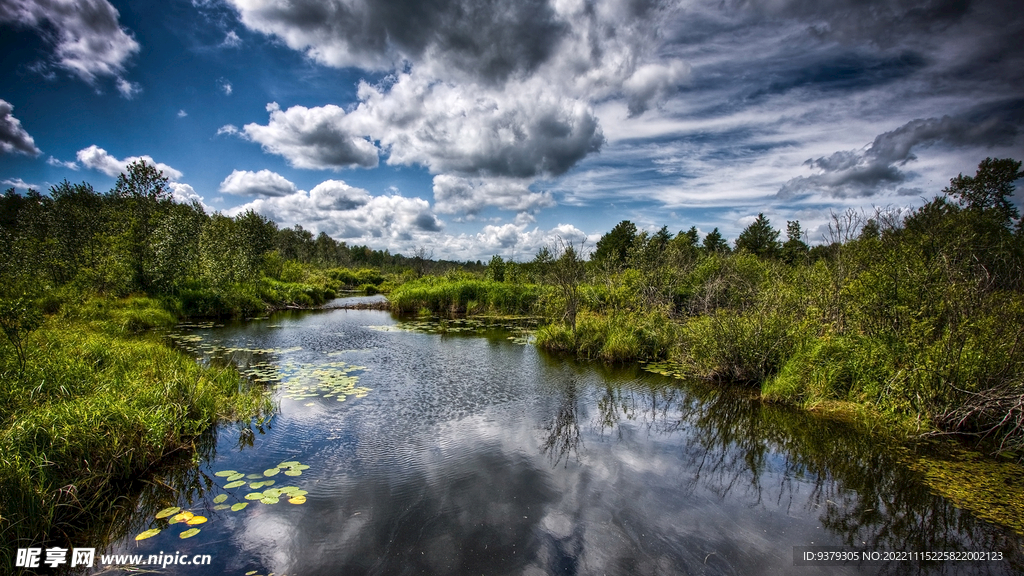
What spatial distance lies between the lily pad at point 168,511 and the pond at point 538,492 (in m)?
0.02

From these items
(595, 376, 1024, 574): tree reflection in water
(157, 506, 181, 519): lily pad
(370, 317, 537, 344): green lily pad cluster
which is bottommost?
(595, 376, 1024, 574): tree reflection in water

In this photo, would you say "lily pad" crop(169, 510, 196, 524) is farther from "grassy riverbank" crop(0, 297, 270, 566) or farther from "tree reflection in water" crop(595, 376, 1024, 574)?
"tree reflection in water" crop(595, 376, 1024, 574)

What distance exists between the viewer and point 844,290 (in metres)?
8.26

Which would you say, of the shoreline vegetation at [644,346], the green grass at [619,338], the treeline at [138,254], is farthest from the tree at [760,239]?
the treeline at [138,254]

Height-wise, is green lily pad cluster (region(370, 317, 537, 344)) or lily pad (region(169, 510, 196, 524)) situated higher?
green lily pad cluster (region(370, 317, 537, 344))

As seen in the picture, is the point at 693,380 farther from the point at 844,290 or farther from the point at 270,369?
the point at 270,369

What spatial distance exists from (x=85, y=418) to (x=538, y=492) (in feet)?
19.8

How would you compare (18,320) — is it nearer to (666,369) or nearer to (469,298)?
(666,369)

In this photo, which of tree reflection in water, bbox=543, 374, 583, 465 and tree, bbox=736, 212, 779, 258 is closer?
tree reflection in water, bbox=543, 374, 583, 465

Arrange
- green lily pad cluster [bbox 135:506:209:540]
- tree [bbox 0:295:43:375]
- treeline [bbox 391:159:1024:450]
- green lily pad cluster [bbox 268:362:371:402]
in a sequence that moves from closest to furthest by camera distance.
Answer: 1. green lily pad cluster [bbox 135:506:209:540]
2. tree [bbox 0:295:43:375]
3. treeline [bbox 391:159:1024:450]
4. green lily pad cluster [bbox 268:362:371:402]

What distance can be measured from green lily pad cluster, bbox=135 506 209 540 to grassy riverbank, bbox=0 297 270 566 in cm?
62

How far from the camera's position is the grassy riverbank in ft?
12.9

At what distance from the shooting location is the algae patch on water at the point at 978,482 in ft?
16.1

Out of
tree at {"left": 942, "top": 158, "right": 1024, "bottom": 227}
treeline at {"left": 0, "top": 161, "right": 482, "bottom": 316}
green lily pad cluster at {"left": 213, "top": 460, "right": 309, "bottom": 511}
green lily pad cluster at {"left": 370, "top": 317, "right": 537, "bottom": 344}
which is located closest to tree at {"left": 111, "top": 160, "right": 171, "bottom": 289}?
treeline at {"left": 0, "top": 161, "right": 482, "bottom": 316}
